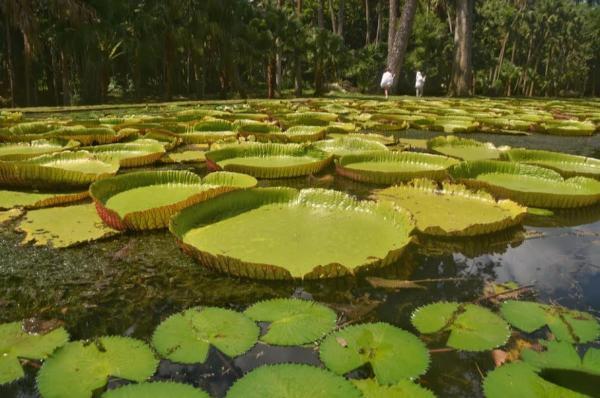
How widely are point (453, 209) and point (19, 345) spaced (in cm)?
195

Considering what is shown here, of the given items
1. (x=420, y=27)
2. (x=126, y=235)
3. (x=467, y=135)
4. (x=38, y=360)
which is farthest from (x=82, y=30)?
(x=420, y=27)

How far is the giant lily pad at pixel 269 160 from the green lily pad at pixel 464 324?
190 centimetres

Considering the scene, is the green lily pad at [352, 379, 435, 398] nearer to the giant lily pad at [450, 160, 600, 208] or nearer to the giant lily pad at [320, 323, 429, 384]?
the giant lily pad at [320, 323, 429, 384]

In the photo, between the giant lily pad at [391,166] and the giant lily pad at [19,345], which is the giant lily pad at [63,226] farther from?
the giant lily pad at [391,166]

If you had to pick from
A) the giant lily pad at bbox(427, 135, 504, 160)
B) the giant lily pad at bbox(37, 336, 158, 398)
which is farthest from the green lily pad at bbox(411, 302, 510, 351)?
the giant lily pad at bbox(427, 135, 504, 160)

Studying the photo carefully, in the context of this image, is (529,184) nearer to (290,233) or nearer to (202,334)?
(290,233)

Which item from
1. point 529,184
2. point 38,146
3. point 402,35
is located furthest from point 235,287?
point 402,35

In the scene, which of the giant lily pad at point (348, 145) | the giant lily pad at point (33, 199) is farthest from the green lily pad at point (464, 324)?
the giant lily pad at point (348, 145)

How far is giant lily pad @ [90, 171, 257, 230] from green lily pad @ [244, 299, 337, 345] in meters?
0.86

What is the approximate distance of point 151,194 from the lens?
2.52m

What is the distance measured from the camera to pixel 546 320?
140 centimetres

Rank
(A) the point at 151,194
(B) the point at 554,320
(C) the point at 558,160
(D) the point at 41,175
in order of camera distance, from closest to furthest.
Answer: (B) the point at 554,320, (A) the point at 151,194, (D) the point at 41,175, (C) the point at 558,160

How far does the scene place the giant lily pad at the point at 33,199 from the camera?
2.33 m

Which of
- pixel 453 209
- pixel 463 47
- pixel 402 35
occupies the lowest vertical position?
pixel 453 209
